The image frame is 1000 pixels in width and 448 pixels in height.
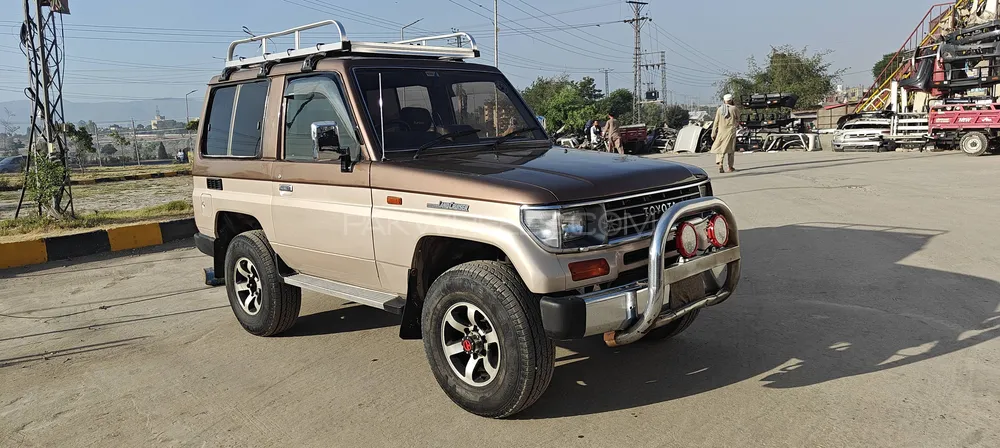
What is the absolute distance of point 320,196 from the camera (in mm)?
4730

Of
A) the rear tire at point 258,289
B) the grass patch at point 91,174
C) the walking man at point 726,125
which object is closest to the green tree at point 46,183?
the rear tire at point 258,289

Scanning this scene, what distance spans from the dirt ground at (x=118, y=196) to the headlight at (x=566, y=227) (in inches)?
485

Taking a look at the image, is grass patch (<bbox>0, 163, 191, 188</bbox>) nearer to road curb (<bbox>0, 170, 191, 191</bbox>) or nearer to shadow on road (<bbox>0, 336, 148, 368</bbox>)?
road curb (<bbox>0, 170, 191, 191</bbox>)

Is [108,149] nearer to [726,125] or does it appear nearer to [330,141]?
[726,125]

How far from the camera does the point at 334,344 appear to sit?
17.2 ft

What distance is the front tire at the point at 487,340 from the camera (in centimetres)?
357

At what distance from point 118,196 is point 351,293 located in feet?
51.0

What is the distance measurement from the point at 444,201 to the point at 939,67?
23.1 m

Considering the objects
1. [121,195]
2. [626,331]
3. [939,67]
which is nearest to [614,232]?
[626,331]

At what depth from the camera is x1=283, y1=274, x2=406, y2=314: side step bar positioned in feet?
14.2

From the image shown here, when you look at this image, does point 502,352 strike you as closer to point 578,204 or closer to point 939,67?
point 578,204

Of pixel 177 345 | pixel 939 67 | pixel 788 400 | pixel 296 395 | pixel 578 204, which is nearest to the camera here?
pixel 578 204

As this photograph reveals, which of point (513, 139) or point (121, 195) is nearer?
point (513, 139)

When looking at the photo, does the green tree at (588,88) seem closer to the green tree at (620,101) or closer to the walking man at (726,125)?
the green tree at (620,101)
